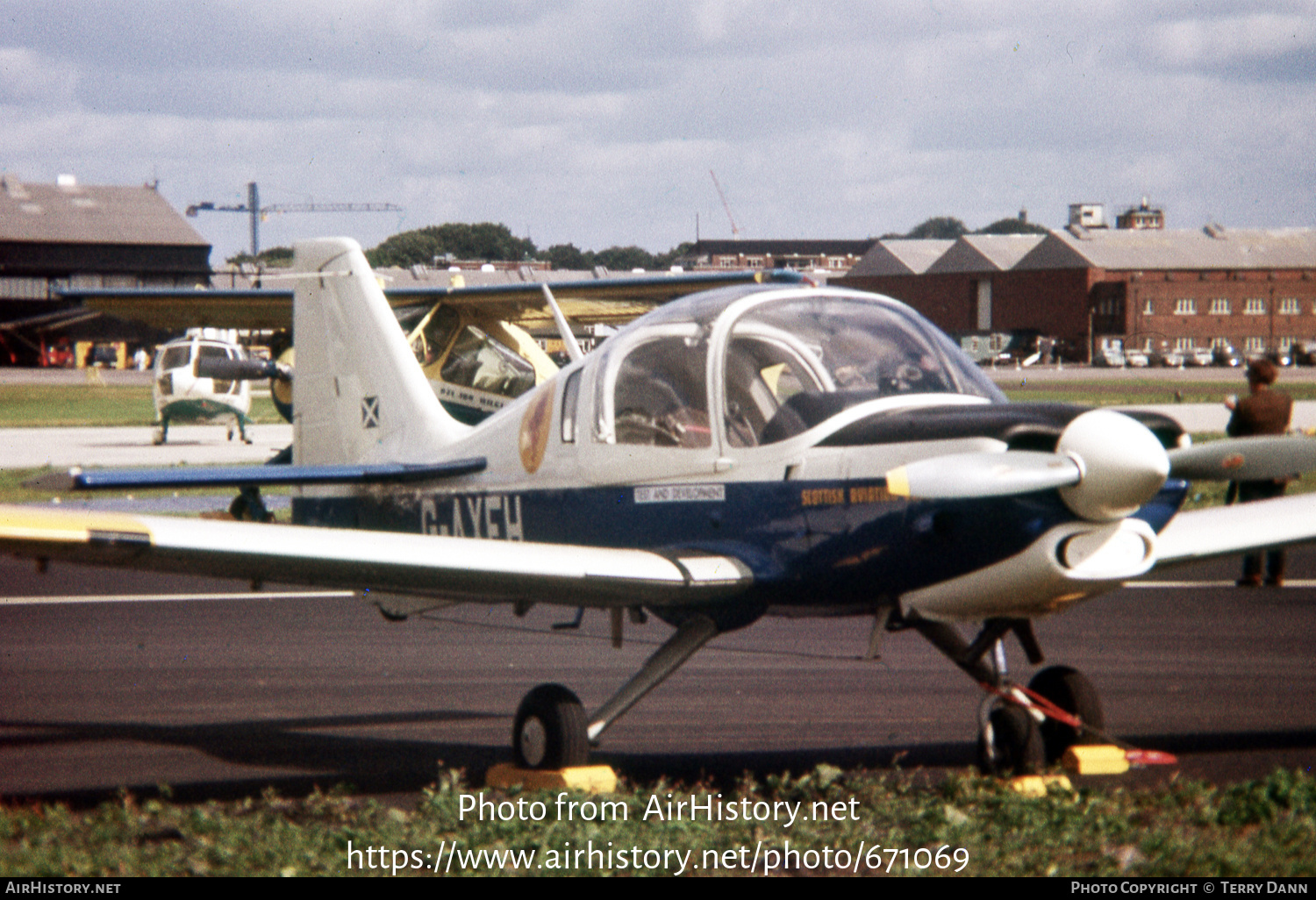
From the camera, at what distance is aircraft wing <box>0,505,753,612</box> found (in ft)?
19.2

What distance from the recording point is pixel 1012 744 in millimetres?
6555

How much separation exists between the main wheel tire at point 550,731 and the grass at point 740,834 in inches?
14.5

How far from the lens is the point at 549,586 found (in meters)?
6.36

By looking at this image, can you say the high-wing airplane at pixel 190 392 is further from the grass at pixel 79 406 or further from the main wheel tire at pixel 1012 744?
the main wheel tire at pixel 1012 744

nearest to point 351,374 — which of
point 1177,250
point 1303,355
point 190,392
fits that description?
point 190,392

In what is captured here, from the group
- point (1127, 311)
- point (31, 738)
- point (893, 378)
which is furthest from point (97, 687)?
point (1127, 311)

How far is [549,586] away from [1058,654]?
526 centimetres

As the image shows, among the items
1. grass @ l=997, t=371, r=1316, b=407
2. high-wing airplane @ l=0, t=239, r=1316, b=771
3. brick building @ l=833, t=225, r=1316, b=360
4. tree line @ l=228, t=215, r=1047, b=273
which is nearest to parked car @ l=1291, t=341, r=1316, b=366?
brick building @ l=833, t=225, r=1316, b=360

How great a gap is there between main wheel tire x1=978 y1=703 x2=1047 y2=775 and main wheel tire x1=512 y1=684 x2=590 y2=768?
5.97 feet

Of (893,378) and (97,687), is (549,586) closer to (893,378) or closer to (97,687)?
(893,378)

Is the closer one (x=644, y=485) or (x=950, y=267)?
(x=644, y=485)

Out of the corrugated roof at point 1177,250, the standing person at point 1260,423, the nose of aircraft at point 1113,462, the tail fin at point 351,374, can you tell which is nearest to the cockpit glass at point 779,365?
the nose of aircraft at point 1113,462

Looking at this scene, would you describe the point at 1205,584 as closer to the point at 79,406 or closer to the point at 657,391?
the point at 657,391

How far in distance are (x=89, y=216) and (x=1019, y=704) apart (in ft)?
345
